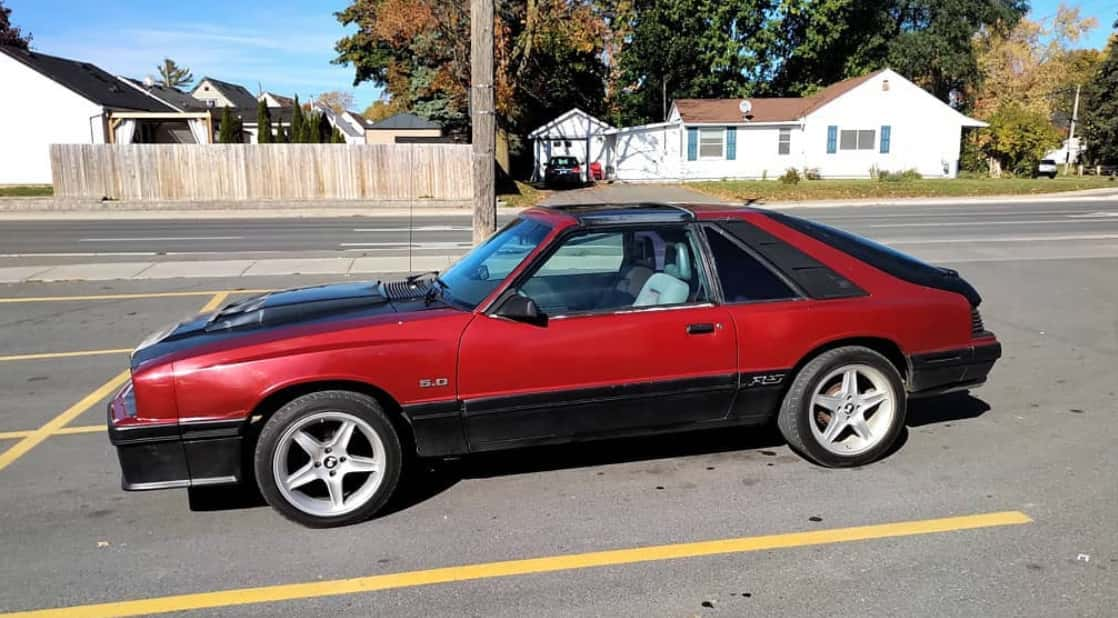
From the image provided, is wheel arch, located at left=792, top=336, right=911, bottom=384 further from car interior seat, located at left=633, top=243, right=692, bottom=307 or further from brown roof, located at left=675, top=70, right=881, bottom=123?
brown roof, located at left=675, top=70, right=881, bottom=123

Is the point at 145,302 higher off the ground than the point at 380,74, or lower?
lower

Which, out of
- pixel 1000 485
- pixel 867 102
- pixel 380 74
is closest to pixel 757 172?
pixel 867 102

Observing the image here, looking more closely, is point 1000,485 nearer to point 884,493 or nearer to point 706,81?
point 884,493

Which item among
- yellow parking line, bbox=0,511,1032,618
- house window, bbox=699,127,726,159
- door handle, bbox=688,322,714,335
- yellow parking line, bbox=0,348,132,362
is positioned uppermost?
house window, bbox=699,127,726,159

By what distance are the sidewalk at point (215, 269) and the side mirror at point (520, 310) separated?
8.36 meters

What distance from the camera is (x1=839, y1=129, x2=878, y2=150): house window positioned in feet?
132

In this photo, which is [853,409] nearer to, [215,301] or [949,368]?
[949,368]

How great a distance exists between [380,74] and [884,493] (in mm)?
44287

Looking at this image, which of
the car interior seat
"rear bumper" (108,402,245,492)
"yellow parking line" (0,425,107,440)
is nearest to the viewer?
"rear bumper" (108,402,245,492)

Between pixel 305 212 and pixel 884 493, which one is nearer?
pixel 884 493

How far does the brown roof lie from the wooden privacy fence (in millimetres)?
14882

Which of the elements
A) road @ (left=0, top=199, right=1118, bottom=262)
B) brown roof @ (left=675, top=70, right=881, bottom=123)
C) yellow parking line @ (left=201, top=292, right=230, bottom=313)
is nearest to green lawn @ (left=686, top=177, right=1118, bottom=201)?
brown roof @ (left=675, top=70, right=881, bottom=123)

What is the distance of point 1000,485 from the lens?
4383 millimetres

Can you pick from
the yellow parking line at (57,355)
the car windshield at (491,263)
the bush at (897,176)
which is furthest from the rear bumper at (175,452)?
the bush at (897,176)
